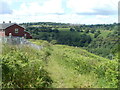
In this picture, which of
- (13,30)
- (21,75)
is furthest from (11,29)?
(21,75)

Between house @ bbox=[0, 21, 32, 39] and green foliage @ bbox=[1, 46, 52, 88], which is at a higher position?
house @ bbox=[0, 21, 32, 39]

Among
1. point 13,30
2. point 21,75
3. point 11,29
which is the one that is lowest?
point 21,75

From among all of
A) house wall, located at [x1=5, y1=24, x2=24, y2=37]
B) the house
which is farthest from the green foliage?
house wall, located at [x1=5, y1=24, x2=24, y2=37]

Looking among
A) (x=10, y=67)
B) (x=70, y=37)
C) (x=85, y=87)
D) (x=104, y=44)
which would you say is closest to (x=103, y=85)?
(x=85, y=87)

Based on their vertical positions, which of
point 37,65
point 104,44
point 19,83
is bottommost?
point 104,44

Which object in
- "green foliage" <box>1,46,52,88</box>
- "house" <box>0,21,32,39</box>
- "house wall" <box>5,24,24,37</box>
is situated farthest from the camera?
"house wall" <box>5,24,24,37</box>

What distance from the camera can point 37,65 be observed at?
195 inches

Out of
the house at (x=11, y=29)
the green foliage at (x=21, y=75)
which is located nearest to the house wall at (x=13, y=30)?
the house at (x=11, y=29)

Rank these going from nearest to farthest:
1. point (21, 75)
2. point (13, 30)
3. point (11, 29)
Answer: point (21, 75), point (11, 29), point (13, 30)

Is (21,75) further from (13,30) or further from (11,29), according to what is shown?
(13,30)

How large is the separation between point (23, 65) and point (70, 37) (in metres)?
100

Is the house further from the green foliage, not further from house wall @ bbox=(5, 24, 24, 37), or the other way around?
the green foliage

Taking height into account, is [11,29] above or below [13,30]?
above

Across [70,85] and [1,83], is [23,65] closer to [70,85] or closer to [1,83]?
[1,83]
